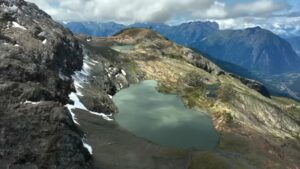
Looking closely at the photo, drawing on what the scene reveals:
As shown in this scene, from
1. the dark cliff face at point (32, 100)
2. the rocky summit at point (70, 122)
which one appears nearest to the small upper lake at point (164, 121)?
the rocky summit at point (70, 122)

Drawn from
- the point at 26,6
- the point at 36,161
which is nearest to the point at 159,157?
the point at 36,161

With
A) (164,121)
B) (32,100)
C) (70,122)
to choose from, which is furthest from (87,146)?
(164,121)

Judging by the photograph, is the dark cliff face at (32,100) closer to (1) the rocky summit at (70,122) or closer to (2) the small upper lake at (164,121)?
(1) the rocky summit at (70,122)

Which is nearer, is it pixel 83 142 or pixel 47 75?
pixel 83 142

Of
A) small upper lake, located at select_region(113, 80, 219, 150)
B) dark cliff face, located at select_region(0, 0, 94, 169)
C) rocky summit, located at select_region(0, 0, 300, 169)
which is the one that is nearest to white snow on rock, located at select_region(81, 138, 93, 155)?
rocky summit, located at select_region(0, 0, 300, 169)

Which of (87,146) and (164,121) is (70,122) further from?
(164,121)

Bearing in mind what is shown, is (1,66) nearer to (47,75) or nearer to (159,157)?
(47,75)
